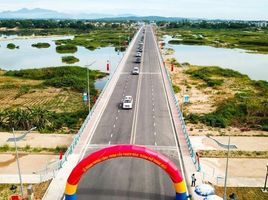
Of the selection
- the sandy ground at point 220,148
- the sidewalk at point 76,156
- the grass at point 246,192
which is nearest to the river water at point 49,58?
the sandy ground at point 220,148

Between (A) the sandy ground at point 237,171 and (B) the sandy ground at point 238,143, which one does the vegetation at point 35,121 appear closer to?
(B) the sandy ground at point 238,143

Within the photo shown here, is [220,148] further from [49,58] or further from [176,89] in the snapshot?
[49,58]

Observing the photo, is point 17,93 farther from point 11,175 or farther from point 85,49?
point 85,49

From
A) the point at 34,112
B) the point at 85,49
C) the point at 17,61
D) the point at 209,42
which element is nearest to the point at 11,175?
the point at 34,112

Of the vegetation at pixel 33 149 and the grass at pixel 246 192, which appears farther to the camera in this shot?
the vegetation at pixel 33 149

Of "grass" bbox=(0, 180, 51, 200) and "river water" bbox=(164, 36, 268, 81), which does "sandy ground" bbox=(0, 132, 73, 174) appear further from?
"river water" bbox=(164, 36, 268, 81)

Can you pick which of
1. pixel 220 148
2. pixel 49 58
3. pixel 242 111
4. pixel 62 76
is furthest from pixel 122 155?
pixel 49 58
